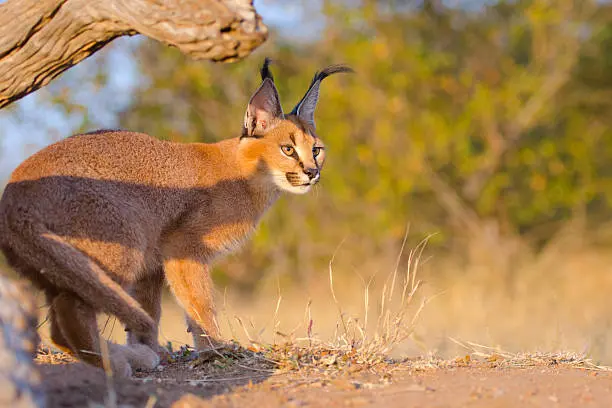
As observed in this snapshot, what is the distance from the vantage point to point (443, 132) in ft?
41.7

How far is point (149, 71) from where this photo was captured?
1434 centimetres

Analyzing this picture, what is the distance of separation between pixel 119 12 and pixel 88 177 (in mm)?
1220

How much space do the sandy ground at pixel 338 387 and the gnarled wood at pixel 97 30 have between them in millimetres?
1776

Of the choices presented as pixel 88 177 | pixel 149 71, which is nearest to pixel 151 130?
pixel 149 71

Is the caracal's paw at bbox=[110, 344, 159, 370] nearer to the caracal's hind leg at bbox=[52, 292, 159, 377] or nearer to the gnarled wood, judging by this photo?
the caracal's hind leg at bbox=[52, 292, 159, 377]

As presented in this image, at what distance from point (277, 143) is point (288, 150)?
0.11m

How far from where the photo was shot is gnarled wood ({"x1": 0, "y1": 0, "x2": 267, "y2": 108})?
13.1 ft

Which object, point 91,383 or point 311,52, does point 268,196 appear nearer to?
point 91,383

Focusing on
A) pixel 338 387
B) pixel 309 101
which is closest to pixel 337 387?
pixel 338 387

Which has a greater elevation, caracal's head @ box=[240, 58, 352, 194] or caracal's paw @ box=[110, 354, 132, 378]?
caracal's head @ box=[240, 58, 352, 194]

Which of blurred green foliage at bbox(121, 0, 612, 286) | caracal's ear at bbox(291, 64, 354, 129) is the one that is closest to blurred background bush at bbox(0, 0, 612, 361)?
blurred green foliage at bbox(121, 0, 612, 286)

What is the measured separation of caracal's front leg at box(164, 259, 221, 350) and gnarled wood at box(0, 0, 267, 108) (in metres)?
1.70

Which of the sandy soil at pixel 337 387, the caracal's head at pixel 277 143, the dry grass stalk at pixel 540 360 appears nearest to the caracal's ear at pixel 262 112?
the caracal's head at pixel 277 143

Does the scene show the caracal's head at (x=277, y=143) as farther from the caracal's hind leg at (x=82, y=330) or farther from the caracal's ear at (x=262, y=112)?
the caracal's hind leg at (x=82, y=330)
